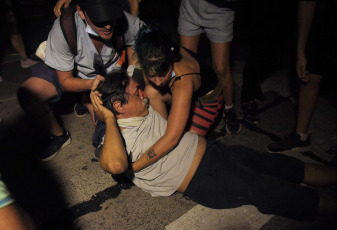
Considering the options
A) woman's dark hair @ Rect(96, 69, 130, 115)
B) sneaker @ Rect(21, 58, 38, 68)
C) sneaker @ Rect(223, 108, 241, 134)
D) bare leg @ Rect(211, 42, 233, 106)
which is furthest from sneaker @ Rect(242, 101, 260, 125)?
sneaker @ Rect(21, 58, 38, 68)

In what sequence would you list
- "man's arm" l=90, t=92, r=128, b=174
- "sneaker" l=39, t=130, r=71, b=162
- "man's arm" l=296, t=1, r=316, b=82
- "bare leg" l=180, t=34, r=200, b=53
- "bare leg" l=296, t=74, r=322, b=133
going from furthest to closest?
1. "bare leg" l=180, t=34, r=200, b=53
2. "sneaker" l=39, t=130, r=71, b=162
3. "bare leg" l=296, t=74, r=322, b=133
4. "man's arm" l=296, t=1, r=316, b=82
5. "man's arm" l=90, t=92, r=128, b=174

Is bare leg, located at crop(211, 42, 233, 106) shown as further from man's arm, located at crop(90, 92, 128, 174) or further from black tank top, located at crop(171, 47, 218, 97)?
man's arm, located at crop(90, 92, 128, 174)

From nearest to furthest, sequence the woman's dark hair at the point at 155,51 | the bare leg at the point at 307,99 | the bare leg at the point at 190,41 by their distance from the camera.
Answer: the woman's dark hair at the point at 155,51, the bare leg at the point at 307,99, the bare leg at the point at 190,41

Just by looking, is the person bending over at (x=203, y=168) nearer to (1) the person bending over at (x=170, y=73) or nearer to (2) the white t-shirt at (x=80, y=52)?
(1) the person bending over at (x=170, y=73)

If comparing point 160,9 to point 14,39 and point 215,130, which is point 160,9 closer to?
point 14,39

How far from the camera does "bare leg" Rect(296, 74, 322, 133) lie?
2.62 metres

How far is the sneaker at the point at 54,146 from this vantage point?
2.88 metres

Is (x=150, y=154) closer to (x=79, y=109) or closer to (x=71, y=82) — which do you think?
(x=71, y=82)

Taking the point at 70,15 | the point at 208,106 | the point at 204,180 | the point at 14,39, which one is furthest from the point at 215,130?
the point at 14,39

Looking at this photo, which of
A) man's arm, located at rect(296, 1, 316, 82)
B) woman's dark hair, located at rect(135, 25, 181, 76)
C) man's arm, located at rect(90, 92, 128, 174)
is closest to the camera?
man's arm, located at rect(90, 92, 128, 174)

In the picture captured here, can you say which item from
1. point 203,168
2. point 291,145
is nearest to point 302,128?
point 291,145

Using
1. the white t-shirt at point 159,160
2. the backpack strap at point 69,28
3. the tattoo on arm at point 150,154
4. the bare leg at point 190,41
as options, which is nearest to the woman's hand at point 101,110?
the white t-shirt at point 159,160

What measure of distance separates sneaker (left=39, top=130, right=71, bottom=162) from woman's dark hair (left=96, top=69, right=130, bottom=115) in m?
1.22

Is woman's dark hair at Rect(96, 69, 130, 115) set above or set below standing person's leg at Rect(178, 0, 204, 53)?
below
